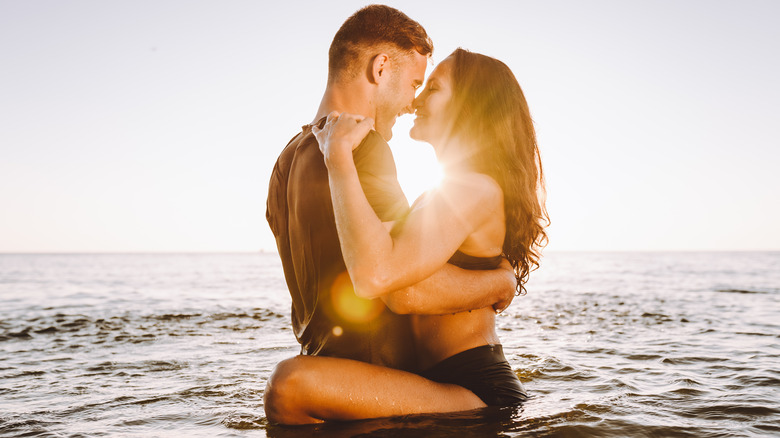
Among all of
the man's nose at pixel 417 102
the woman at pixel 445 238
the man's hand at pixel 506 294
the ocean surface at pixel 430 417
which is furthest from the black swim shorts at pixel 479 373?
the man's nose at pixel 417 102

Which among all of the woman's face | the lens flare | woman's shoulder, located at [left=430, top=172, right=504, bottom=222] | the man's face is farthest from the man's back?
the woman's face

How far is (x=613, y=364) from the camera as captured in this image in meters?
6.32

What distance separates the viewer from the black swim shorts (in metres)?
3.37

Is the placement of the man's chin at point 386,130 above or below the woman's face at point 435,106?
below

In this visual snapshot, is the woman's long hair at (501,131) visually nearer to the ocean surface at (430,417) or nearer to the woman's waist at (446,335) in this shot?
the woman's waist at (446,335)

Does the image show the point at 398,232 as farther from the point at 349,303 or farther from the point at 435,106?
the point at 435,106

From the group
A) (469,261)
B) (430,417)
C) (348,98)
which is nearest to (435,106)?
(348,98)

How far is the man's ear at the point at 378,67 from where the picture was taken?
357cm

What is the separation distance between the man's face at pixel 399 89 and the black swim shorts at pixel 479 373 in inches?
63.3

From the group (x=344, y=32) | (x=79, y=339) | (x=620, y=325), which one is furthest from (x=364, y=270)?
(x=620, y=325)

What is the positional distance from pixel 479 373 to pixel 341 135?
5.58 ft

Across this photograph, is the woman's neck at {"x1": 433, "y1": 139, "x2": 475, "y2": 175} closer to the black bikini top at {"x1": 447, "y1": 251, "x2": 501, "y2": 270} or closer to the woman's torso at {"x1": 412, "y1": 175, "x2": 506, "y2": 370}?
the woman's torso at {"x1": 412, "y1": 175, "x2": 506, "y2": 370}

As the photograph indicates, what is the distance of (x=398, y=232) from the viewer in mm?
2809

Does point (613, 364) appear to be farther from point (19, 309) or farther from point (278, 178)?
point (19, 309)
